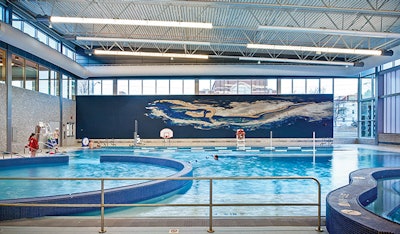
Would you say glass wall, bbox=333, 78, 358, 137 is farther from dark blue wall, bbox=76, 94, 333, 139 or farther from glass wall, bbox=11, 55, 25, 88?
glass wall, bbox=11, 55, 25, 88

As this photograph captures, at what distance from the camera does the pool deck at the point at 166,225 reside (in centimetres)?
357

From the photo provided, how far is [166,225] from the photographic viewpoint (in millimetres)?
3775

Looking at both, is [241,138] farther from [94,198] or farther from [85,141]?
[94,198]

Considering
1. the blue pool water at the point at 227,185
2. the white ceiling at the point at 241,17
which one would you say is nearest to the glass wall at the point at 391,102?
the white ceiling at the point at 241,17

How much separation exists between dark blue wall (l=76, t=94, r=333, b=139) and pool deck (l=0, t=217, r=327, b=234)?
17.2 metres

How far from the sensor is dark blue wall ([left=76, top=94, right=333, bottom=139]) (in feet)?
69.5

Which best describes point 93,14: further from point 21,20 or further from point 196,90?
point 196,90

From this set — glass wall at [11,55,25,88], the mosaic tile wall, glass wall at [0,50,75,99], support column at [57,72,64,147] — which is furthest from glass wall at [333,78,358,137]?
glass wall at [11,55,25,88]

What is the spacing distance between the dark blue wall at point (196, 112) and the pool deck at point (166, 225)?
17230 millimetres

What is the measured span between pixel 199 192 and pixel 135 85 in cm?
1578

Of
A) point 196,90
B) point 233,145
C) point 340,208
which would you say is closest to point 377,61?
point 233,145

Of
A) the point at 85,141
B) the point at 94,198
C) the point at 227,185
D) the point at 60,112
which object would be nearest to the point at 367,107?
the point at 227,185

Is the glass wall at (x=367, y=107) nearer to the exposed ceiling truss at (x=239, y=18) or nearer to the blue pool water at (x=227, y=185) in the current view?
the exposed ceiling truss at (x=239, y=18)

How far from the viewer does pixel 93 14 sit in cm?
1279
